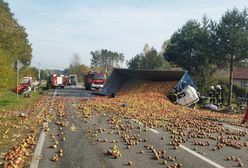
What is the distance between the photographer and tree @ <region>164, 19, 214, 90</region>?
164 feet

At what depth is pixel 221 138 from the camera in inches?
539

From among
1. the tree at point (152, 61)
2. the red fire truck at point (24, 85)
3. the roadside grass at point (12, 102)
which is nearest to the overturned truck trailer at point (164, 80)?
the roadside grass at point (12, 102)

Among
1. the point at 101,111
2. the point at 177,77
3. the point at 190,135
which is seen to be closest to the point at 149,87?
the point at 177,77

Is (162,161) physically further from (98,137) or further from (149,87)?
(149,87)

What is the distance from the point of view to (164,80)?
3450 centimetres

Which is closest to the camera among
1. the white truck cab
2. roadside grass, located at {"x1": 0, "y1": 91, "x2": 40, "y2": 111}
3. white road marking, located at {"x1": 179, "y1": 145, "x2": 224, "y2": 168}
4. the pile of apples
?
the pile of apples

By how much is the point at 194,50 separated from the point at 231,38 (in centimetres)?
1281

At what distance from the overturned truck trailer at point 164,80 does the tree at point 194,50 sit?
13.3m

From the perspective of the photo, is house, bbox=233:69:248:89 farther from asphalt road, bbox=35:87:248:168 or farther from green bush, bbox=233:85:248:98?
asphalt road, bbox=35:87:248:168

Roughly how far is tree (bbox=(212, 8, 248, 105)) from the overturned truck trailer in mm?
12186

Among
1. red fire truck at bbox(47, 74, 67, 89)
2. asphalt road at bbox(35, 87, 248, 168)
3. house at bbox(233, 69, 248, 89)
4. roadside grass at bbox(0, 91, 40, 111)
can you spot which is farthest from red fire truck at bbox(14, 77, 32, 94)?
house at bbox(233, 69, 248, 89)

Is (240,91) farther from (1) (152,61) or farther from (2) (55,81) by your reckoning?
(1) (152,61)

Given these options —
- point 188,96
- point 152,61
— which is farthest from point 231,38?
point 152,61

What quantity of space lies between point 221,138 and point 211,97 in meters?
20.7
